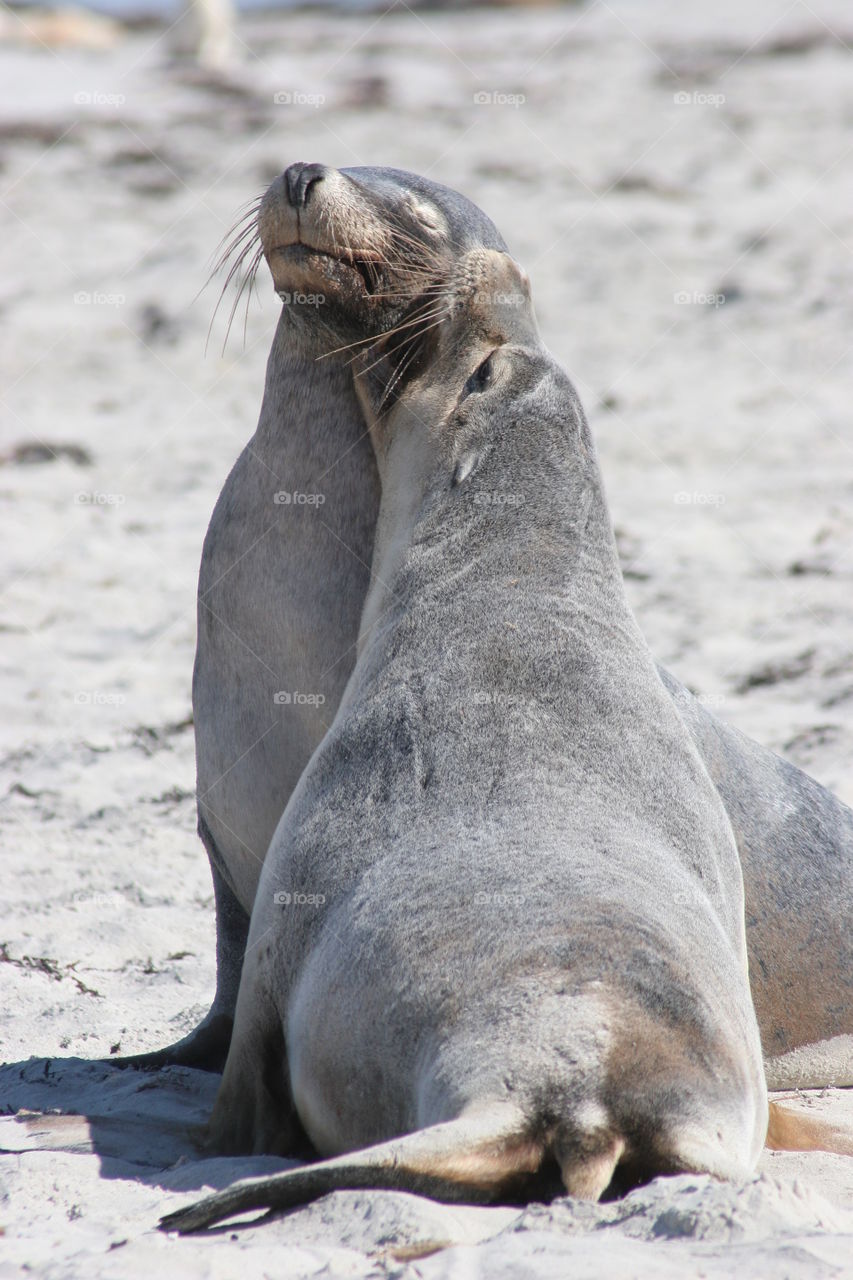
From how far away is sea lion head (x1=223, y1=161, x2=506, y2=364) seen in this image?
132 inches

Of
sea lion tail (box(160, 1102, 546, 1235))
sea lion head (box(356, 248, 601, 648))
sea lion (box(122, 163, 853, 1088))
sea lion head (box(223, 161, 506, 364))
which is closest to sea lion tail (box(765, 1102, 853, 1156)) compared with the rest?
sea lion (box(122, 163, 853, 1088))

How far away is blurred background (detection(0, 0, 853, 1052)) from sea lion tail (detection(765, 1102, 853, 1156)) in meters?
1.56

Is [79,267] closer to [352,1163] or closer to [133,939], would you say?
[133,939]

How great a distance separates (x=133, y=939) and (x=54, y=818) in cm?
88

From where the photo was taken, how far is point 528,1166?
7.59 ft

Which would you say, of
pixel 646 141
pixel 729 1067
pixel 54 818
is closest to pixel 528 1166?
pixel 729 1067

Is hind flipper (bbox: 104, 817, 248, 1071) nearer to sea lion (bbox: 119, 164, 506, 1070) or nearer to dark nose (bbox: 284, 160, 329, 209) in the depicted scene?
sea lion (bbox: 119, 164, 506, 1070)

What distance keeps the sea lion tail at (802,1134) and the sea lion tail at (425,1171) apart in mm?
948

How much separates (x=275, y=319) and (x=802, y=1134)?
24.9 ft

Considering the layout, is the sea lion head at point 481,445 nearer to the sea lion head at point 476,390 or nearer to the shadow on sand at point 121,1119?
the sea lion head at point 476,390

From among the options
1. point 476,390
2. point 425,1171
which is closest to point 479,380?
point 476,390

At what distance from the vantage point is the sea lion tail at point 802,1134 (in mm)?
3086

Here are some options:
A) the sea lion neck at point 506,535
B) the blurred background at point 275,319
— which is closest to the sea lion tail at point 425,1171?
the sea lion neck at point 506,535

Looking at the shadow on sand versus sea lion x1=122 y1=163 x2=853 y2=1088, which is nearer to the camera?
the shadow on sand
